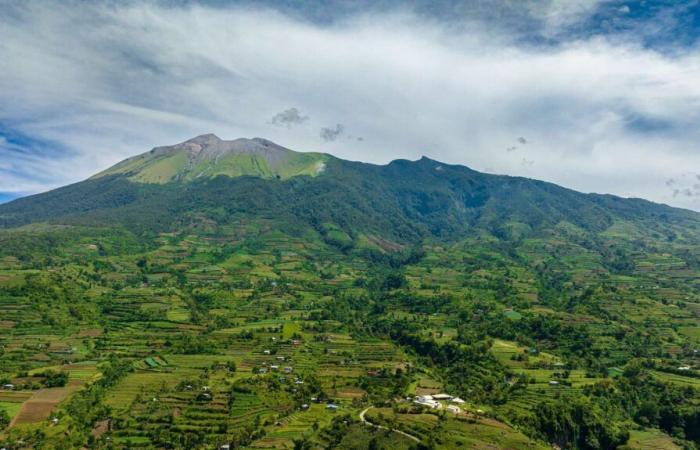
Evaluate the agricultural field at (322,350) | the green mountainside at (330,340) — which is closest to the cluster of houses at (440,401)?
the green mountainside at (330,340)

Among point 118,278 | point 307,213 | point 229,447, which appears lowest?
point 229,447

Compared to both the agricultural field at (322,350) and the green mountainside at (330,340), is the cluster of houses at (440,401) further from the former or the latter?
the agricultural field at (322,350)

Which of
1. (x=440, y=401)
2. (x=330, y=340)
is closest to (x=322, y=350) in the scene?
(x=330, y=340)

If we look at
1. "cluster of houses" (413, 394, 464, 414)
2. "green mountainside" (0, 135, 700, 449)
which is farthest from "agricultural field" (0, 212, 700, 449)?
"cluster of houses" (413, 394, 464, 414)

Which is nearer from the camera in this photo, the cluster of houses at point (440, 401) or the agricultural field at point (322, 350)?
the agricultural field at point (322, 350)

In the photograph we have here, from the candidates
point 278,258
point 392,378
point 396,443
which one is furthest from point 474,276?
point 396,443

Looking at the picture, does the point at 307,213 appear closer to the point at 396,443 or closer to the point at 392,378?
the point at 392,378

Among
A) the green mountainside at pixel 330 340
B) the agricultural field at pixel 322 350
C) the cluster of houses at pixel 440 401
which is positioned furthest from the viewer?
the cluster of houses at pixel 440 401
